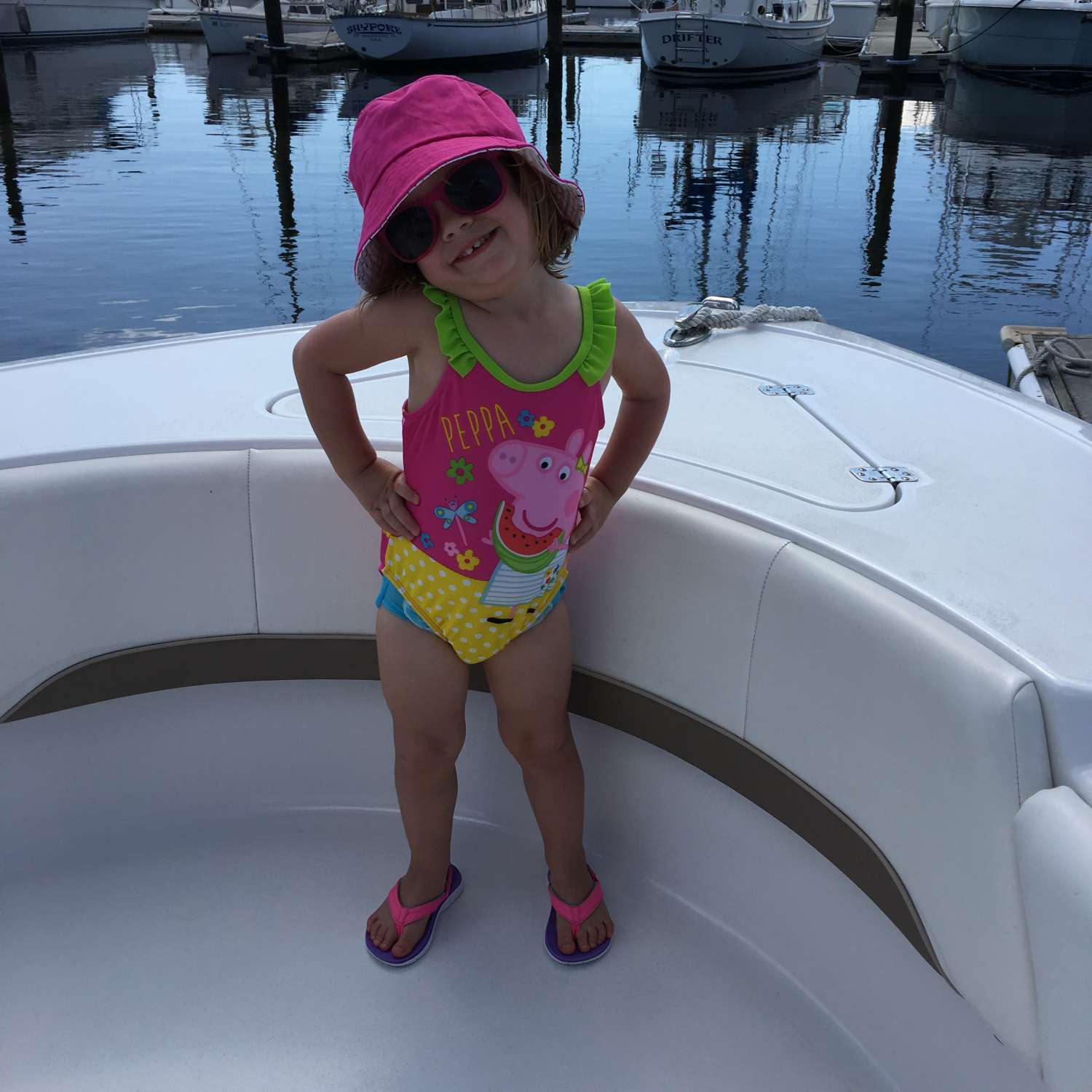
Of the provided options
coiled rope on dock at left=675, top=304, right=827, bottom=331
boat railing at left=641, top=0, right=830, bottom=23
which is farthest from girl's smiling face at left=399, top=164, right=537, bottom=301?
boat railing at left=641, top=0, right=830, bottom=23

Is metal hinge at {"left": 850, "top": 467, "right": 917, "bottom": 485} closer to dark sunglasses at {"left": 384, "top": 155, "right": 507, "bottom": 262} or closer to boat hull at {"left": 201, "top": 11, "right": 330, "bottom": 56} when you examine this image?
dark sunglasses at {"left": 384, "top": 155, "right": 507, "bottom": 262}

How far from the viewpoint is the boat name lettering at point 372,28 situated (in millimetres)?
23797

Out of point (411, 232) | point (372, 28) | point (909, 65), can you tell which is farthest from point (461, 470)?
point (372, 28)

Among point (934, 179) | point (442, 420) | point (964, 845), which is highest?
point (442, 420)

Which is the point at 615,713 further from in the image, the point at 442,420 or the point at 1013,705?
the point at 1013,705

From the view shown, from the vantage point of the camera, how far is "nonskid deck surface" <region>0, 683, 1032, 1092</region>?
4.76 feet

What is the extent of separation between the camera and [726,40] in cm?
2244

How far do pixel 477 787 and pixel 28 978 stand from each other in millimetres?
736

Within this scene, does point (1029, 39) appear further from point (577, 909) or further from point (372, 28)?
point (577, 909)

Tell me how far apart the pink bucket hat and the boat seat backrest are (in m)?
0.47

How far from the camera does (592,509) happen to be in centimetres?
145

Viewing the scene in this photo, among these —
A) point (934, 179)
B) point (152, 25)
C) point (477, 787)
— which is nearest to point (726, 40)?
point (934, 179)

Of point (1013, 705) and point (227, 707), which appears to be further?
point (227, 707)

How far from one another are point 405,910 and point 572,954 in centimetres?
26
